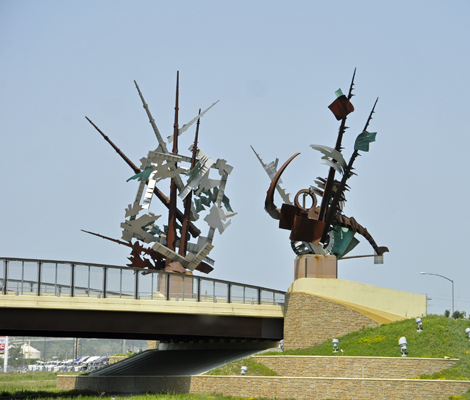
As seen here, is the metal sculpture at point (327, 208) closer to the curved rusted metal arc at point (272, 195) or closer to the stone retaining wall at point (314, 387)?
the curved rusted metal arc at point (272, 195)

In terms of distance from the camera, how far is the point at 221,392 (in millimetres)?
37000

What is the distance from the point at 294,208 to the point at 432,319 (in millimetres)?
10516

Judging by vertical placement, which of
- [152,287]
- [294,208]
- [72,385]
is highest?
[294,208]

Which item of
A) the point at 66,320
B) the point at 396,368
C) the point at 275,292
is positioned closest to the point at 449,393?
the point at 396,368

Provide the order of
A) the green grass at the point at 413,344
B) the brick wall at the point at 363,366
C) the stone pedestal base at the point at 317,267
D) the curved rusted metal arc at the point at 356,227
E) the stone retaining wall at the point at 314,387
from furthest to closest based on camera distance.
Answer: the curved rusted metal arc at the point at 356,227, the stone pedestal base at the point at 317,267, the green grass at the point at 413,344, the brick wall at the point at 363,366, the stone retaining wall at the point at 314,387

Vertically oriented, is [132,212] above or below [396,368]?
above

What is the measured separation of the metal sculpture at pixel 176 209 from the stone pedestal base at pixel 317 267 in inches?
319

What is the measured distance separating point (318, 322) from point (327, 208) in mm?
7438

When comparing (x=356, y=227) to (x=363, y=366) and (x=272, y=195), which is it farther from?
(x=363, y=366)

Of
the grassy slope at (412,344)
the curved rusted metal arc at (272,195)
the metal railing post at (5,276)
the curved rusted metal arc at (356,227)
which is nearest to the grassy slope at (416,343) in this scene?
the grassy slope at (412,344)

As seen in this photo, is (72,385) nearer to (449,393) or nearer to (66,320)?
(66,320)

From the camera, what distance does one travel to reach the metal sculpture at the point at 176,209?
5253 centimetres

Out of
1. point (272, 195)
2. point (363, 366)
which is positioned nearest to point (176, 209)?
point (272, 195)

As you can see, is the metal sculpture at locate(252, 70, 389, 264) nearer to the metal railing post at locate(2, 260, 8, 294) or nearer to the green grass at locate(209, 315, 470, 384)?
the green grass at locate(209, 315, 470, 384)
